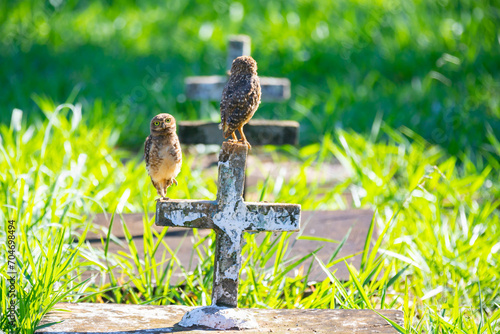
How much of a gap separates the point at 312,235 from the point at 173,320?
55.8 inches

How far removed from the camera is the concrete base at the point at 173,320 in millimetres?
2062

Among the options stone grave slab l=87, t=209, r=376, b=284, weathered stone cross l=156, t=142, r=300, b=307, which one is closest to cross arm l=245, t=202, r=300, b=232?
weathered stone cross l=156, t=142, r=300, b=307

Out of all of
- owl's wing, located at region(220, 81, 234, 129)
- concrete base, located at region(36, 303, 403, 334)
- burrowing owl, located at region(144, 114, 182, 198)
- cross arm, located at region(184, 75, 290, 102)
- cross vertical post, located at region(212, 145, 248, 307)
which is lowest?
concrete base, located at region(36, 303, 403, 334)

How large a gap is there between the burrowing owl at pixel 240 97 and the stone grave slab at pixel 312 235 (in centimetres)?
95

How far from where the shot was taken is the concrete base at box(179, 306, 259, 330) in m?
2.09

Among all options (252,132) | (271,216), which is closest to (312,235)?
(252,132)

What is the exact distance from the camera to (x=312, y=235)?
134 inches

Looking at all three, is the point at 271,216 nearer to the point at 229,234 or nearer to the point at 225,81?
the point at 229,234

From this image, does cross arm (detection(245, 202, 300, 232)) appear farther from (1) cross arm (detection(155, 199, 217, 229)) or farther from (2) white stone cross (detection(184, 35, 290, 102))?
(2) white stone cross (detection(184, 35, 290, 102))

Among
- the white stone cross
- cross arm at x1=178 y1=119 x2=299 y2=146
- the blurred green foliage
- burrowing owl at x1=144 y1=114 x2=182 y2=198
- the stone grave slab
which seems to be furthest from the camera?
the blurred green foliage

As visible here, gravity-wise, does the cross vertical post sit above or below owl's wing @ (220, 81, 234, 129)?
below

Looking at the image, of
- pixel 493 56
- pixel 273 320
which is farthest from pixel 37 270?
pixel 493 56

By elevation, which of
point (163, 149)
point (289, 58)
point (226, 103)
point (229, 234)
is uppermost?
point (289, 58)

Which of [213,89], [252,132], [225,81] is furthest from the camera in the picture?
[213,89]
